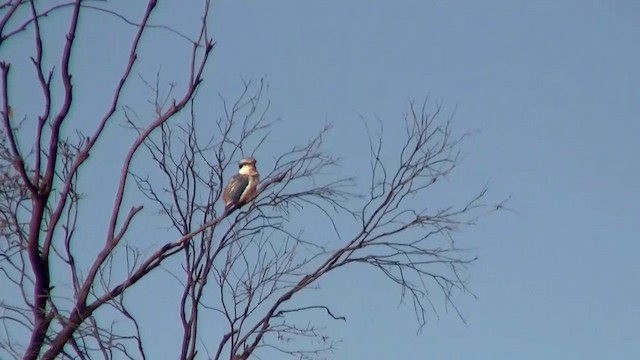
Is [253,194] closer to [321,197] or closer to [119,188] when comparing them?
[321,197]

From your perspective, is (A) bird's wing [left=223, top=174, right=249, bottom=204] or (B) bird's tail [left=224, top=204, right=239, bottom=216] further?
(A) bird's wing [left=223, top=174, right=249, bottom=204]

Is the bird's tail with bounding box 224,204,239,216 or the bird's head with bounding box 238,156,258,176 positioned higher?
the bird's head with bounding box 238,156,258,176

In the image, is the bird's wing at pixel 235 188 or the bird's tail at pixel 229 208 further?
the bird's wing at pixel 235 188

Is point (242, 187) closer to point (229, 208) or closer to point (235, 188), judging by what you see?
point (235, 188)

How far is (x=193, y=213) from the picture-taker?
482 centimetres

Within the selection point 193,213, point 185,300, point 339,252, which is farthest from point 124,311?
point 339,252

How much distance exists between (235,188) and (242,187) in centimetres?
6

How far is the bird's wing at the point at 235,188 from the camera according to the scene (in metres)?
5.06

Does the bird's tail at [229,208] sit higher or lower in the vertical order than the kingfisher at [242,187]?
lower

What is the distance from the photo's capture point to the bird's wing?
5.06 meters

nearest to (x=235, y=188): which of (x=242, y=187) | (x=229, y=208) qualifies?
(x=242, y=187)

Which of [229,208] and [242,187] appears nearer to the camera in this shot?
[229,208]

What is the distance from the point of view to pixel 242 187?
5.34m

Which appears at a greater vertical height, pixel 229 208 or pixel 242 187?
pixel 242 187
